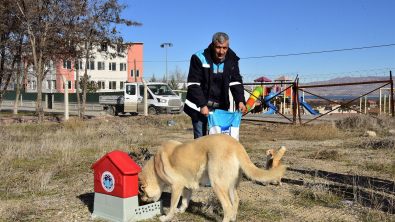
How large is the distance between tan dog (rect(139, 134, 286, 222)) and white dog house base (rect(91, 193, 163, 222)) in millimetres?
144

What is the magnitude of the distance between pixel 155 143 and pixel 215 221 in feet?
18.6

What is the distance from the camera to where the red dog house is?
338 centimetres

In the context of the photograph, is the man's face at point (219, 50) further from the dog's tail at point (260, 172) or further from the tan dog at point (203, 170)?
the dog's tail at point (260, 172)

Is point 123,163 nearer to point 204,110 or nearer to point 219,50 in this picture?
point 204,110

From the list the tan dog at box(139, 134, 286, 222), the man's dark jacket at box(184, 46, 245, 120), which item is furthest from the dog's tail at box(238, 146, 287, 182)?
the man's dark jacket at box(184, 46, 245, 120)

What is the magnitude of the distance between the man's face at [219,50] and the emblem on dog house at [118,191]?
1.70 meters

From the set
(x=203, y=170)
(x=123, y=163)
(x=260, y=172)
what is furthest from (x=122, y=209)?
(x=260, y=172)

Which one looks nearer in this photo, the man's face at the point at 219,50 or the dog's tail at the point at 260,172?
the dog's tail at the point at 260,172

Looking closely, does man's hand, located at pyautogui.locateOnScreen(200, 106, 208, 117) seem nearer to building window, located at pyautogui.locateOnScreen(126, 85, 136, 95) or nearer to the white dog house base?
the white dog house base

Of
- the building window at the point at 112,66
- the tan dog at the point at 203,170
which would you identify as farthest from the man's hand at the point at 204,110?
the building window at the point at 112,66

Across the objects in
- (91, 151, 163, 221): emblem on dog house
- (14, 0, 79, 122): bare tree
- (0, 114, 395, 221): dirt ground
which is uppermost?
(14, 0, 79, 122): bare tree

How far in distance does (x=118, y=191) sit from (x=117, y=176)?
0.16m

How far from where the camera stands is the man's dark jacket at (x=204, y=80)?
421 centimetres

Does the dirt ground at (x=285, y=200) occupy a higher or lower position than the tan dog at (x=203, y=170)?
lower
